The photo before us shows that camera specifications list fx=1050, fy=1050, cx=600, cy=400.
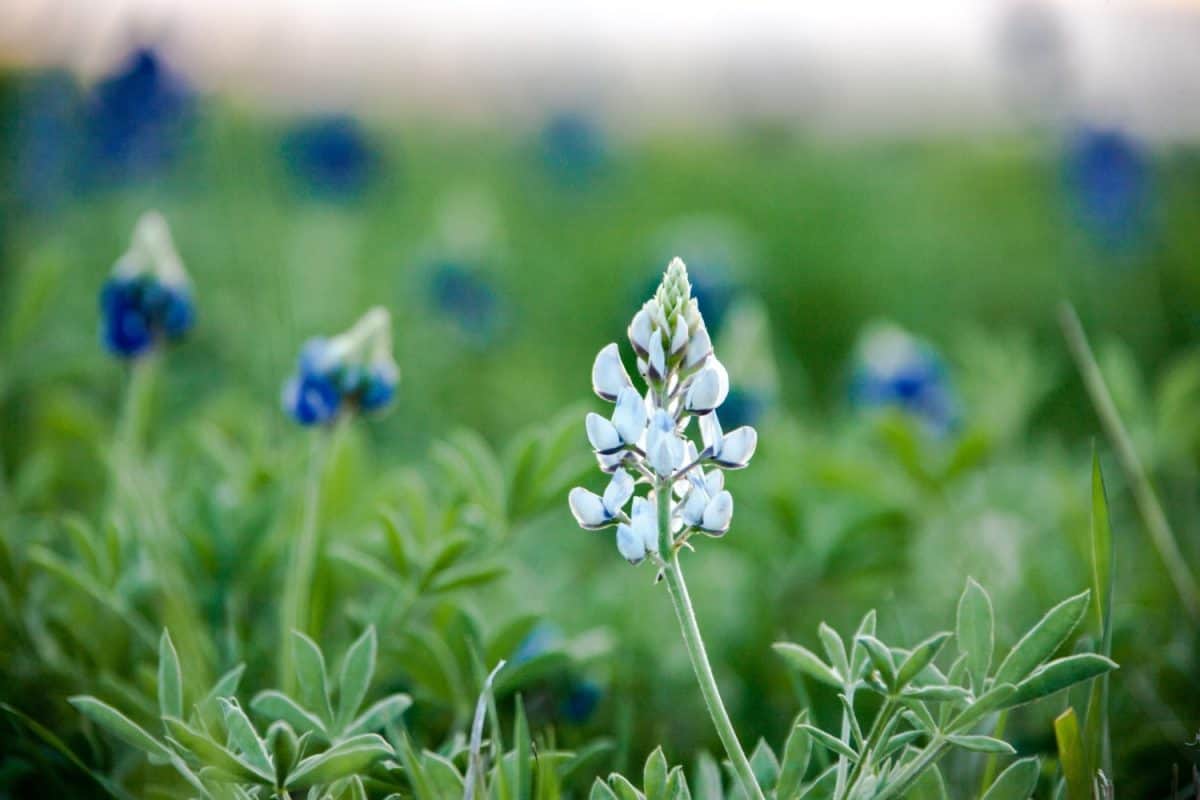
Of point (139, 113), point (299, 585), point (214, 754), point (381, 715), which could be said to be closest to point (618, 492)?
point (381, 715)

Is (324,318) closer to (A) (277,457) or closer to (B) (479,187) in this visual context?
(A) (277,457)

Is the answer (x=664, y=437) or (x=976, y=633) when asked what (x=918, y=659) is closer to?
(x=976, y=633)

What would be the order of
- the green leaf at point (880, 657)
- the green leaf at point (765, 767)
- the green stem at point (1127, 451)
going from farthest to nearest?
the green stem at point (1127, 451)
the green leaf at point (765, 767)
the green leaf at point (880, 657)

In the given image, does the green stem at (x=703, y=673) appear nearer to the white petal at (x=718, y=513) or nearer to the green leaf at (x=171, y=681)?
the white petal at (x=718, y=513)

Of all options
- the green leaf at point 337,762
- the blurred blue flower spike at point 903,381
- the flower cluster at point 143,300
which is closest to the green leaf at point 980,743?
the green leaf at point 337,762

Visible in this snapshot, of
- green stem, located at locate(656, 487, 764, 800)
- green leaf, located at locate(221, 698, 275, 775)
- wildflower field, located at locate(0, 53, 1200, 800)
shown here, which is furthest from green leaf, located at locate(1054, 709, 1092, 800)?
green leaf, located at locate(221, 698, 275, 775)

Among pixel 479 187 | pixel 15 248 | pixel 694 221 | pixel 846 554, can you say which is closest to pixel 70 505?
pixel 15 248
